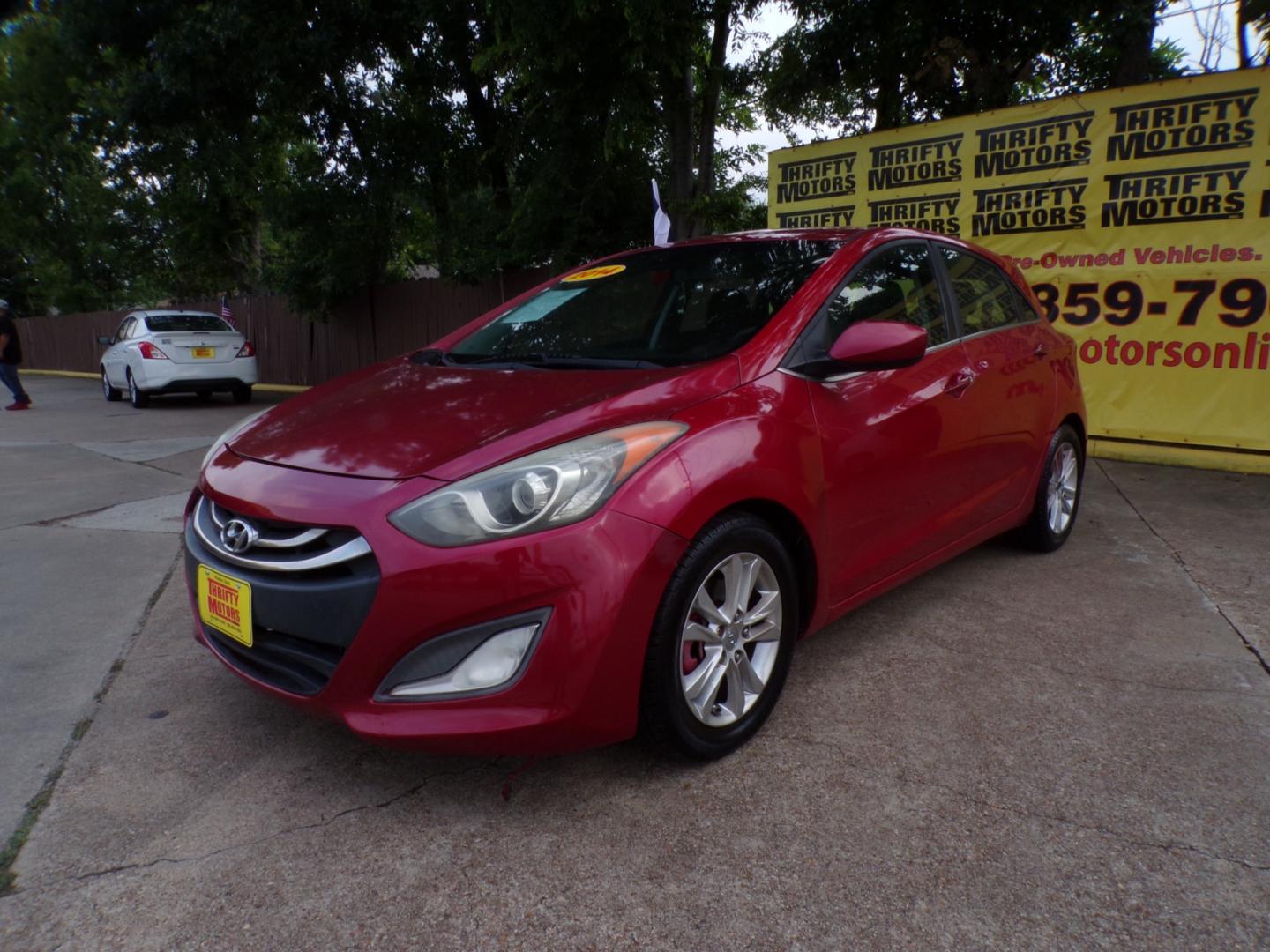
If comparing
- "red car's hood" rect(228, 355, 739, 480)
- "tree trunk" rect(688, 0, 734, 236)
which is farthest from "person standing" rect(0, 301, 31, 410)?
"red car's hood" rect(228, 355, 739, 480)

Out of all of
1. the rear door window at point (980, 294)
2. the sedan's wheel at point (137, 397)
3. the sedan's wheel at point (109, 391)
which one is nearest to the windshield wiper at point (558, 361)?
the rear door window at point (980, 294)

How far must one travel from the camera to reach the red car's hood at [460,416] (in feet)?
7.40

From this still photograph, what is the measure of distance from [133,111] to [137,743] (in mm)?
12419

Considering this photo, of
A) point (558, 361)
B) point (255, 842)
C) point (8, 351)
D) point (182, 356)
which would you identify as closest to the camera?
point (255, 842)

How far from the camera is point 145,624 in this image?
3.69 m

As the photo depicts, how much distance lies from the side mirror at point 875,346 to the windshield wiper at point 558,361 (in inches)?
22.1

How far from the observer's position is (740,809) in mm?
2303

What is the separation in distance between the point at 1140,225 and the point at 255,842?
724 centimetres

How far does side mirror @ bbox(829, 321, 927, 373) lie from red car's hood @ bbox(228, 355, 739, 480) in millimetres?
358

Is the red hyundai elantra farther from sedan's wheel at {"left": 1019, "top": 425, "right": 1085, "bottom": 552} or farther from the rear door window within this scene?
sedan's wheel at {"left": 1019, "top": 425, "right": 1085, "bottom": 552}

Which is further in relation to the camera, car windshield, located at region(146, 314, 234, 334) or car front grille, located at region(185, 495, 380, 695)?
car windshield, located at region(146, 314, 234, 334)

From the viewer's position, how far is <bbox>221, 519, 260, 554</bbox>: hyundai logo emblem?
2.30 metres

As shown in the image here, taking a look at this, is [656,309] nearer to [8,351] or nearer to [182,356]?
[182,356]

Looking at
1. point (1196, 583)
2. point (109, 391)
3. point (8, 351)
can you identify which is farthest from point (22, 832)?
point (109, 391)
